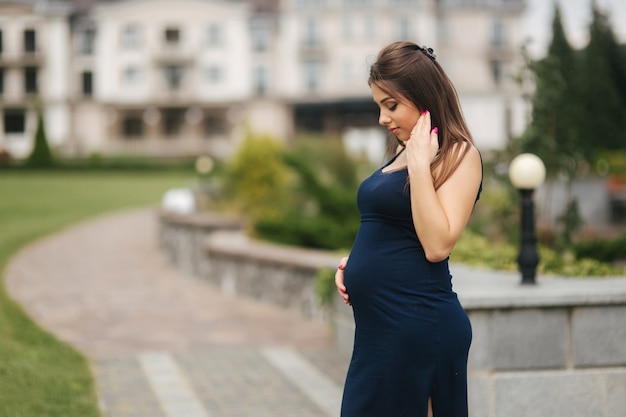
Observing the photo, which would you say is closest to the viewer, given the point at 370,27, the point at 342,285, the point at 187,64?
the point at 342,285

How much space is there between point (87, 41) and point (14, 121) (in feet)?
22.2

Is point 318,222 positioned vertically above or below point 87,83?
below

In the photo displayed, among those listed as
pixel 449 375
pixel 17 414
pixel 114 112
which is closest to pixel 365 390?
pixel 449 375

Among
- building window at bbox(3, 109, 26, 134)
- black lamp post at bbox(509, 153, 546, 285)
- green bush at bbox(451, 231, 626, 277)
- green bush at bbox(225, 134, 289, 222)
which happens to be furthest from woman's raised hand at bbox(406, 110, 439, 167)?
building window at bbox(3, 109, 26, 134)

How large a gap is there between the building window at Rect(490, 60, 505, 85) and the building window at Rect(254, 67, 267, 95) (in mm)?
14835

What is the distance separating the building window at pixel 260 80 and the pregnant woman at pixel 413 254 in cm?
5116

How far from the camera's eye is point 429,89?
8.77 feet

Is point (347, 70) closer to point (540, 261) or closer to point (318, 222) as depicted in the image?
point (318, 222)

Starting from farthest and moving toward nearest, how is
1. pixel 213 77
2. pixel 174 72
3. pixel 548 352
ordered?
pixel 174 72 → pixel 213 77 → pixel 548 352

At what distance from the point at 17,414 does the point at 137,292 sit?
5697 mm

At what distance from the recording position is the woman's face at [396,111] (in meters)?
2.70

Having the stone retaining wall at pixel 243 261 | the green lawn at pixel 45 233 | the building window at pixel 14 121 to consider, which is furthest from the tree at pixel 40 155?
the stone retaining wall at pixel 243 261

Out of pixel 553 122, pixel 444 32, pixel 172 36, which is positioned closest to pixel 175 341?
pixel 553 122

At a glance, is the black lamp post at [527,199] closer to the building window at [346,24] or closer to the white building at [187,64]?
the white building at [187,64]
